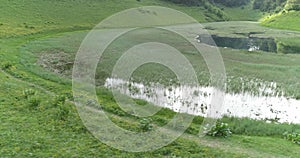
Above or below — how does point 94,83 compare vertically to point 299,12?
below

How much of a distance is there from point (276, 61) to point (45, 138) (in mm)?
44565

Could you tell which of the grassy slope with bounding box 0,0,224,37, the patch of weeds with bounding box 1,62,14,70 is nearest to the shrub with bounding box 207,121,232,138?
the patch of weeds with bounding box 1,62,14,70

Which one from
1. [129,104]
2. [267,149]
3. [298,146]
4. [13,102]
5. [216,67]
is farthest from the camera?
[216,67]

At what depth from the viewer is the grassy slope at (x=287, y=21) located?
368ft

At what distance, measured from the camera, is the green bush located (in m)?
19.4

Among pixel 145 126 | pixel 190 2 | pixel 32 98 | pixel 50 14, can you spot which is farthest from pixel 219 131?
pixel 190 2

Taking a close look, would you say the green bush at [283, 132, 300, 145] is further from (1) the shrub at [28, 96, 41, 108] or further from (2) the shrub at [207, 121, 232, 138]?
(1) the shrub at [28, 96, 41, 108]

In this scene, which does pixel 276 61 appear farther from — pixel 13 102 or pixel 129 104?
pixel 13 102

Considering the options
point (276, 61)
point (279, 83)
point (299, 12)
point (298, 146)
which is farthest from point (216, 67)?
point (299, 12)

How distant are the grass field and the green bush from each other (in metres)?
0.42

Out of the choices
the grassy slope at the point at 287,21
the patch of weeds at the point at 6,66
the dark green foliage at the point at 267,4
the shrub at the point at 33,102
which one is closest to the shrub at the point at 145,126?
the shrub at the point at 33,102

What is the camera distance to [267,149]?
17484 mm

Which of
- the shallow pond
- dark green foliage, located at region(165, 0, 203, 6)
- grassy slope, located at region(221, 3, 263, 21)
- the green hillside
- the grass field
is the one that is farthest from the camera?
grassy slope, located at region(221, 3, 263, 21)

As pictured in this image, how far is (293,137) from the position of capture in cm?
1991
